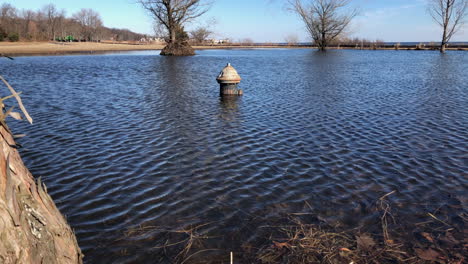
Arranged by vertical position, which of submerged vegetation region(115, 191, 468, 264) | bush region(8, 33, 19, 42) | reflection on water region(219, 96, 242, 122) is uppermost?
bush region(8, 33, 19, 42)

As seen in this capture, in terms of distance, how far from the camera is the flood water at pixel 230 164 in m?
4.74

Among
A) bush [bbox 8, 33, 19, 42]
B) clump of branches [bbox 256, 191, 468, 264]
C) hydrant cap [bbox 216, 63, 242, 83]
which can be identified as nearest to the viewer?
clump of branches [bbox 256, 191, 468, 264]

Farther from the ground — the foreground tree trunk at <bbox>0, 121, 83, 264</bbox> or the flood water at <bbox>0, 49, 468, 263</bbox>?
the foreground tree trunk at <bbox>0, 121, 83, 264</bbox>

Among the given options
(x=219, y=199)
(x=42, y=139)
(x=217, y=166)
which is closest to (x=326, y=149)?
(x=217, y=166)

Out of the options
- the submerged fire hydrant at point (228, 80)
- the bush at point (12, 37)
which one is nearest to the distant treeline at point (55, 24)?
the bush at point (12, 37)

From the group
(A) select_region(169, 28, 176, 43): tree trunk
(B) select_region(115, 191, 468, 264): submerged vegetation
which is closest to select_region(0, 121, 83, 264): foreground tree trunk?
(B) select_region(115, 191, 468, 264): submerged vegetation

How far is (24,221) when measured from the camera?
2281 mm

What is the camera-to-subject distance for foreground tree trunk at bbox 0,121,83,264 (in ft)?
6.94

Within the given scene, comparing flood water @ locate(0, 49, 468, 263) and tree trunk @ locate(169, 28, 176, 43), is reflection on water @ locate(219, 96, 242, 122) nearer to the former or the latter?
flood water @ locate(0, 49, 468, 263)

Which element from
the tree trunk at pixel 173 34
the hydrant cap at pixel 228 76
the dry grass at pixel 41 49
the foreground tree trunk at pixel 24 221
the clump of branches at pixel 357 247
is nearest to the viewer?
the foreground tree trunk at pixel 24 221

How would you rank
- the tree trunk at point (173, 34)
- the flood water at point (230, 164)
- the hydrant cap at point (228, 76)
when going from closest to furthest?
the flood water at point (230, 164) → the hydrant cap at point (228, 76) → the tree trunk at point (173, 34)

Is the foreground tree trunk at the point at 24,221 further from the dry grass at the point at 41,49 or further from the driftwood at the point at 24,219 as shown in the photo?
the dry grass at the point at 41,49

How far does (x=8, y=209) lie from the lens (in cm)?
212

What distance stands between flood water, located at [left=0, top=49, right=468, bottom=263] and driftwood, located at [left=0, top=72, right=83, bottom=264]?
1.47m
